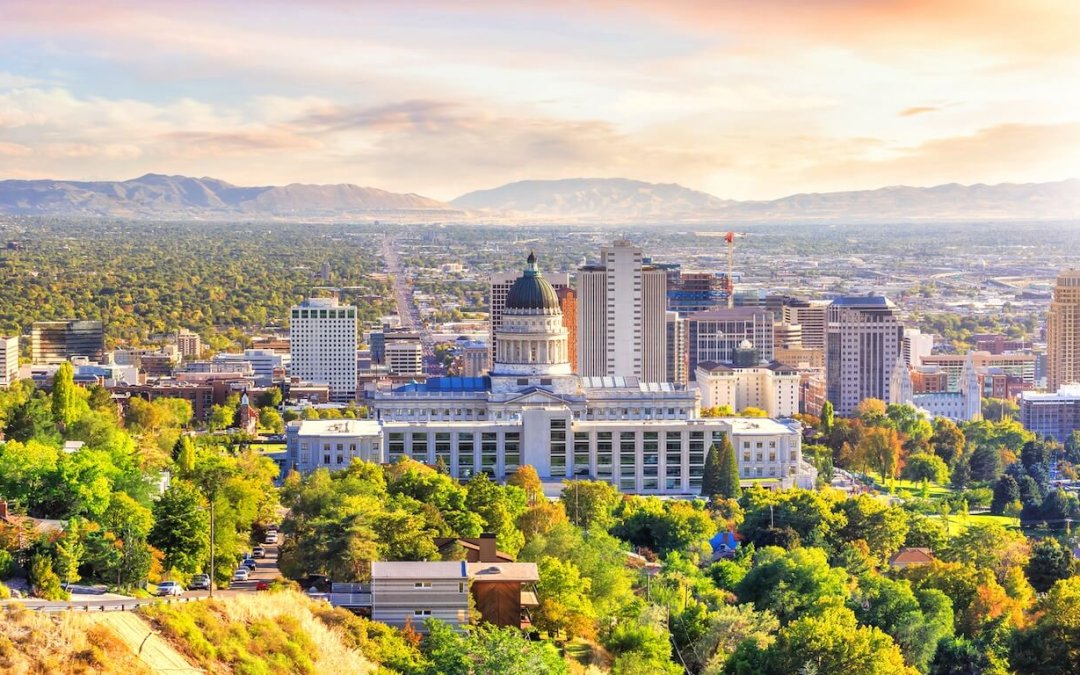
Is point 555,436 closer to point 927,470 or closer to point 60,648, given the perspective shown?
point 927,470

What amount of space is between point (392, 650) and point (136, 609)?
4.40m

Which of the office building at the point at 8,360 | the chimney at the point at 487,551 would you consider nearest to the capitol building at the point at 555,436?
the chimney at the point at 487,551

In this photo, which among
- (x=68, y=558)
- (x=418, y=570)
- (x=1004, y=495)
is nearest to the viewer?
(x=418, y=570)

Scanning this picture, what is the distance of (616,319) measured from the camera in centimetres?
11994

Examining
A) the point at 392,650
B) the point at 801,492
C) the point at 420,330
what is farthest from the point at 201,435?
the point at 420,330

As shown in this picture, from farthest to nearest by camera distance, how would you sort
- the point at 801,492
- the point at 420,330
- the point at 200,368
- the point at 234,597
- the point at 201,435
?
the point at 420,330
the point at 200,368
the point at 201,435
the point at 801,492
the point at 234,597

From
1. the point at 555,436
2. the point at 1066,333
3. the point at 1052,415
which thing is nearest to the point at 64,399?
the point at 555,436

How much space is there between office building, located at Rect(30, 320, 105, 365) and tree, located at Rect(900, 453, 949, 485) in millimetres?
71323

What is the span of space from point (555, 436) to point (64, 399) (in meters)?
17.3

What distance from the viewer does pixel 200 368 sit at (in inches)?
5020

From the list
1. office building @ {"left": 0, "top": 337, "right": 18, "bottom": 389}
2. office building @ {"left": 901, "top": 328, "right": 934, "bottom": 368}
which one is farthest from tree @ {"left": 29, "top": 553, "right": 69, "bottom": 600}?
office building @ {"left": 901, "top": 328, "right": 934, "bottom": 368}

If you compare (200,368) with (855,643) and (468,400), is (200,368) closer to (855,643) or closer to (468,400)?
(468,400)

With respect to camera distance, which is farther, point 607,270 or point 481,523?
point 607,270

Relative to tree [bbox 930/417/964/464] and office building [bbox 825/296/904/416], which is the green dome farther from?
office building [bbox 825/296/904/416]
